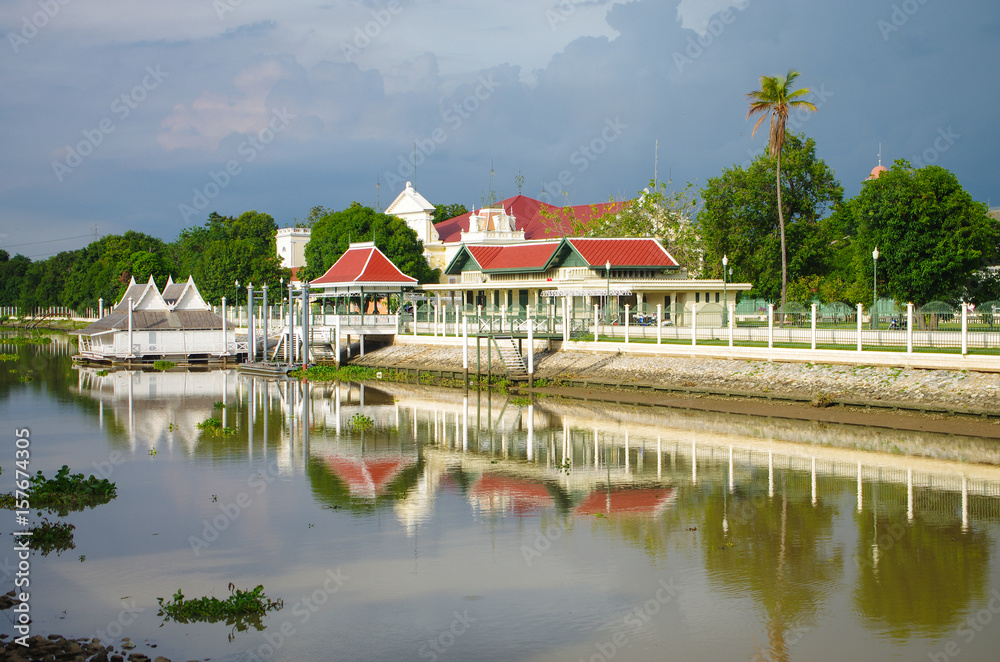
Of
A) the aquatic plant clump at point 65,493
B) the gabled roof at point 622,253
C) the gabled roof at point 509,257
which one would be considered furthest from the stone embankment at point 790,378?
the aquatic plant clump at point 65,493

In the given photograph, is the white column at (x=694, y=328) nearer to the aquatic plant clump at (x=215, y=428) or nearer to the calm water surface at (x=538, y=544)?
the calm water surface at (x=538, y=544)

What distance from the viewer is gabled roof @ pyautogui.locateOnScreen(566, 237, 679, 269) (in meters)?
50.5

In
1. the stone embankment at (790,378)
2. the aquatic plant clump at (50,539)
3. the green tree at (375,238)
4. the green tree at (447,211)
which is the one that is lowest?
the aquatic plant clump at (50,539)

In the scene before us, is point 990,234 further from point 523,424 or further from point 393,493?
point 393,493

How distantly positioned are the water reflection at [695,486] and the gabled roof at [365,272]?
65.4 feet

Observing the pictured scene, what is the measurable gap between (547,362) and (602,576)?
1071 inches

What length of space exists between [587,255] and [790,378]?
21.1 metres

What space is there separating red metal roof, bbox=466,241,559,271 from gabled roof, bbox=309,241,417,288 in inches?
170

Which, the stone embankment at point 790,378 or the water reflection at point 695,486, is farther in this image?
the stone embankment at point 790,378

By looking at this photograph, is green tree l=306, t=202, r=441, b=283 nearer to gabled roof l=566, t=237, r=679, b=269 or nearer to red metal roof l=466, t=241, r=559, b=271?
red metal roof l=466, t=241, r=559, b=271

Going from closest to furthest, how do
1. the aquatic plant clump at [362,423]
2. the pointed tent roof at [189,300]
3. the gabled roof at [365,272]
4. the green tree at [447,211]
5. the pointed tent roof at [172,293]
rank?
the aquatic plant clump at [362,423] → the gabled roof at [365,272] → the pointed tent roof at [189,300] → the pointed tent roof at [172,293] → the green tree at [447,211]

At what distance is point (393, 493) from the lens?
66.0ft

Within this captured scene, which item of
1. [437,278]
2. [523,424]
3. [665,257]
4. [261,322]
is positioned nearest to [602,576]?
[523,424]

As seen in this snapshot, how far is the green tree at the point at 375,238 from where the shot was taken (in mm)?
73875
